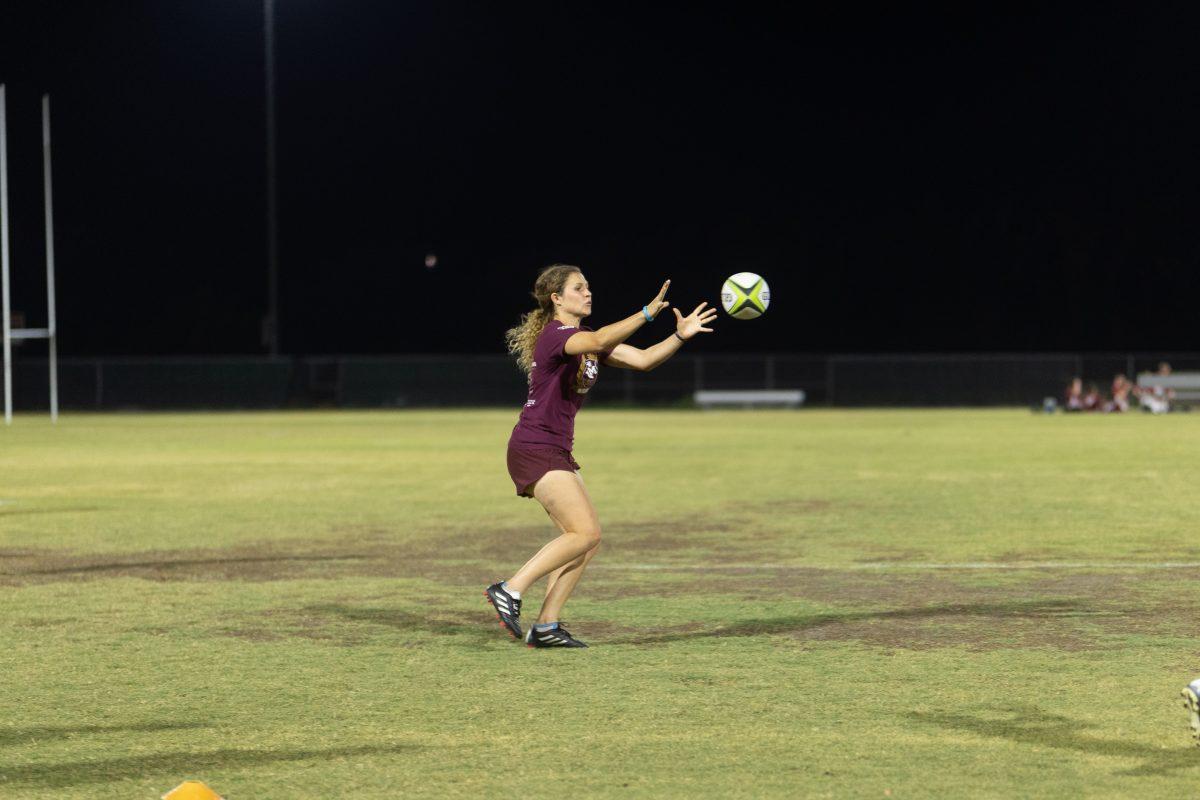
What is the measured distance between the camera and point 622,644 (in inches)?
342

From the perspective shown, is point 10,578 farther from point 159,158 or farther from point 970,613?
point 159,158

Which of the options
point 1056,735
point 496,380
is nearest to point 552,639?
point 1056,735

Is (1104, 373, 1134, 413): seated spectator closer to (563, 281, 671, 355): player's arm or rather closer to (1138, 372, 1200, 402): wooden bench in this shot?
(1138, 372, 1200, 402): wooden bench

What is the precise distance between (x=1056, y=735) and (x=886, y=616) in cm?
332

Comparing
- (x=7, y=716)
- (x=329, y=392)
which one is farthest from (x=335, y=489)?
(x=329, y=392)

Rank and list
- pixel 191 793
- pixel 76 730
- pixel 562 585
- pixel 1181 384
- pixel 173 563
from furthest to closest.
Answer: pixel 1181 384 < pixel 173 563 < pixel 562 585 < pixel 76 730 < pixel 191 793

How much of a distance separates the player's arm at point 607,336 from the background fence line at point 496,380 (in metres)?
48.7

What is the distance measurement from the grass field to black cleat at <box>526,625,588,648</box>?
0.44ft

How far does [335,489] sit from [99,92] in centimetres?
5062

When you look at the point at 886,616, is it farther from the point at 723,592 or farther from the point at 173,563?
the point at 173,563

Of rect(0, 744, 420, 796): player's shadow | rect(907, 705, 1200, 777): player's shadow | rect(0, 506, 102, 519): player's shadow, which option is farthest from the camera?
rect(0, 506, 102, 519): player's shadow

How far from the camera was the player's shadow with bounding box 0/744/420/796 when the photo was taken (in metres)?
5.77

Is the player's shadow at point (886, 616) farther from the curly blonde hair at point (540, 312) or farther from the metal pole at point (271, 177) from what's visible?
the metal pole at point (271, 177)

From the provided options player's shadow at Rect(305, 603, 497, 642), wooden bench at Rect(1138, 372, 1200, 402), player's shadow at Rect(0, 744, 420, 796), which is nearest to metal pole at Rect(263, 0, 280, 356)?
wooden bench at Rect(1138, 372, 1200, 402)
